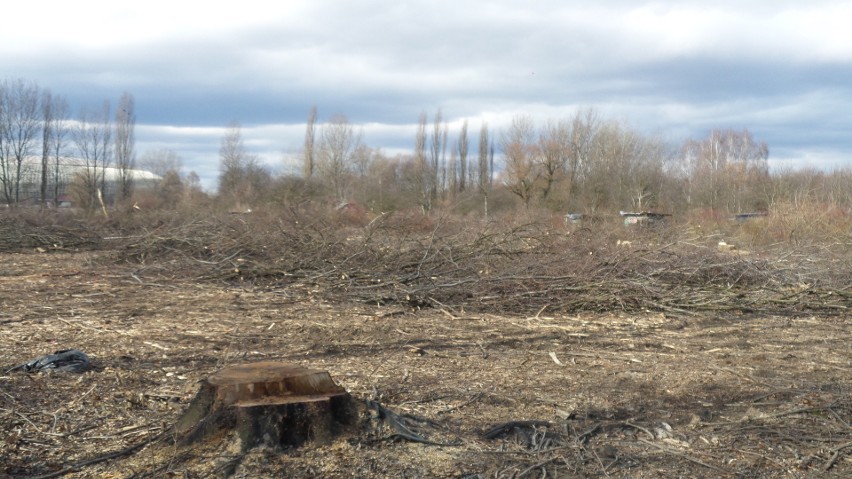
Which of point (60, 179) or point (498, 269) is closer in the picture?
point (498, 269)

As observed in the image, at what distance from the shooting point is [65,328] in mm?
6723

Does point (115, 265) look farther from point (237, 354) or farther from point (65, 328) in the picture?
point (237, 354)

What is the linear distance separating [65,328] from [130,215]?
13669mm

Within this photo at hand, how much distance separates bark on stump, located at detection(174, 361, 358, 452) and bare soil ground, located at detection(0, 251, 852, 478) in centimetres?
10

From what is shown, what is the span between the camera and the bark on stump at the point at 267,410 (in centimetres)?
360

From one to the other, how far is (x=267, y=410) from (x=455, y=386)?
1.78 meters

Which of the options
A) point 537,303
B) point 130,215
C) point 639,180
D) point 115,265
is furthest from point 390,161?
point 537,303

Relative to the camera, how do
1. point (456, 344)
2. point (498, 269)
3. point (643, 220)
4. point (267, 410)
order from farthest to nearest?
point (643, 220), point (498, 269), point (456, 344), point (267, 410)

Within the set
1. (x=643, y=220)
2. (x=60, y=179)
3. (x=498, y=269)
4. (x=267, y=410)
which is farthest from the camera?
(x=60, y=179)

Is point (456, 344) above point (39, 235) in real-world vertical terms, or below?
below

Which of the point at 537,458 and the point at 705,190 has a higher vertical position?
the point at 705,190

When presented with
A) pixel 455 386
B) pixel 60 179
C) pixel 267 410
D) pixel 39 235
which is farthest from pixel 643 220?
pixel 60 179

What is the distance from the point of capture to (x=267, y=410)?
3.61 meters

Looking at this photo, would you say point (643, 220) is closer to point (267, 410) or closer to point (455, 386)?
point (455, 386)
